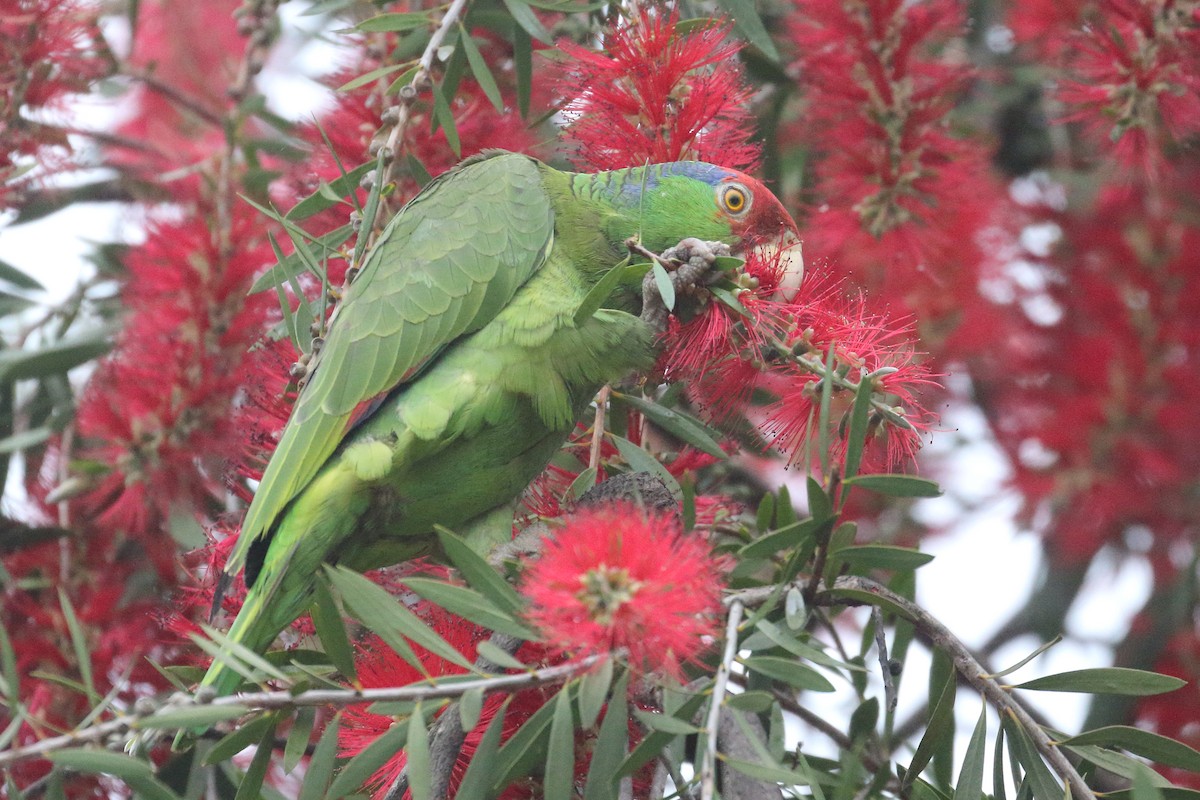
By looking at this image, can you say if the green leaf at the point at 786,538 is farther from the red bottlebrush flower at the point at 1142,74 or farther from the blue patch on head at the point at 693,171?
the red bottlebrush flower at the point at 1142,74

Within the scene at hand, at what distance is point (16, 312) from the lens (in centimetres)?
302

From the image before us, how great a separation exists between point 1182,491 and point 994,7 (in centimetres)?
160

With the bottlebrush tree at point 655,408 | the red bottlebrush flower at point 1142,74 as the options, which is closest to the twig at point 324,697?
the bottlebrush tree at point 655,408

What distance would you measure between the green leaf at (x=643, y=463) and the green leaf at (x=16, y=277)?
1786 millimetres

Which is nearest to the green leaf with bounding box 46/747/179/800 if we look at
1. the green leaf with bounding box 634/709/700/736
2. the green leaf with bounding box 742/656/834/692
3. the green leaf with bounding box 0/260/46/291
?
the green leaf with bounding box 634/709/700/736

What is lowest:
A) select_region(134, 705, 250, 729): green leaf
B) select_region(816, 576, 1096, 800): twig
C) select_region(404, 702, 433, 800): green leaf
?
select_region(134, 705, 250, 729): green leaf

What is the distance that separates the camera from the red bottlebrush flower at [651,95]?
2.14 m

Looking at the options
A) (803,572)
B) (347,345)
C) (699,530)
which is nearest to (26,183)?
(347,345)

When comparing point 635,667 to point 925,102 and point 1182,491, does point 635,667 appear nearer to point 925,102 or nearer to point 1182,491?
point 925,102

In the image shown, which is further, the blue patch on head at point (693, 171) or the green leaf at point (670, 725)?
the blue patch on head at point (693, 171)

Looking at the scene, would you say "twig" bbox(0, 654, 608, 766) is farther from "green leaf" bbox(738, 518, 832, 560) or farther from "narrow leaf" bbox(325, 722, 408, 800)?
"green leaf" bbox(738, 518, 832, 560)

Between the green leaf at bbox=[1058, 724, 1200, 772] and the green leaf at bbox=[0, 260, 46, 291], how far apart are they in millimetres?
2604

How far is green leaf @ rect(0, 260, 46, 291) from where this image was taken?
2.97 metres

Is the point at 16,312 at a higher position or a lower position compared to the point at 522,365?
lower
